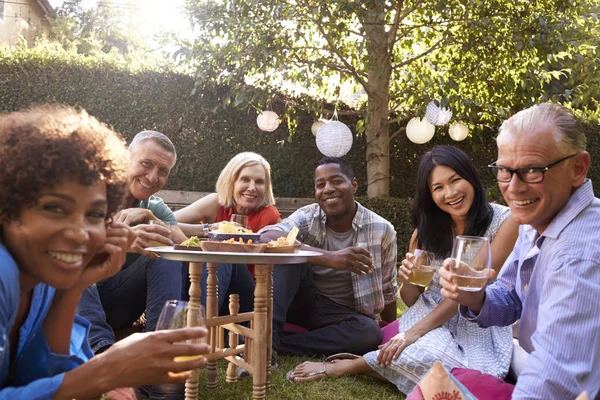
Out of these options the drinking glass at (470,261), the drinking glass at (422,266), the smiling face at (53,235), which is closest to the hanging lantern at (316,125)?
the drinking glass at (422,266)

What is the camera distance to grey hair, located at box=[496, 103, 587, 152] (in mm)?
2379

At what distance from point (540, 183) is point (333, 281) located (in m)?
2.80

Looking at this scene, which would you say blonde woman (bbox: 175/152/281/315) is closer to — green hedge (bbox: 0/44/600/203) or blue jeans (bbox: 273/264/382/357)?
blue jeans (bbox: 273/264/382/357)

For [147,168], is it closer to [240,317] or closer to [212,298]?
[212,298]

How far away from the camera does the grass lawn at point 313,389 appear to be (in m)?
3.95

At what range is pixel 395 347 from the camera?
3916 millimetres

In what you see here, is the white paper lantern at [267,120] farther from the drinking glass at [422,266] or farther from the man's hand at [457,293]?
the man's hand at [457,293]

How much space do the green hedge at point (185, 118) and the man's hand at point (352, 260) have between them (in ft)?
19.2

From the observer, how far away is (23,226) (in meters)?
1.60

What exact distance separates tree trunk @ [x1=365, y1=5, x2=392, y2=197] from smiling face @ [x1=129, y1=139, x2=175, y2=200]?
5278 millimetres

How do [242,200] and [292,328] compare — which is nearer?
[292,328]

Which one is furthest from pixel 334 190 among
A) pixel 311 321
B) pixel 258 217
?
pixel 311 321

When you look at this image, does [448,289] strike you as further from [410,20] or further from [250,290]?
[410,20]

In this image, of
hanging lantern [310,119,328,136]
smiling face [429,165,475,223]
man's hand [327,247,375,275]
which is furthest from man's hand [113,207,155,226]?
hanging lantern [310,119,328,136]
